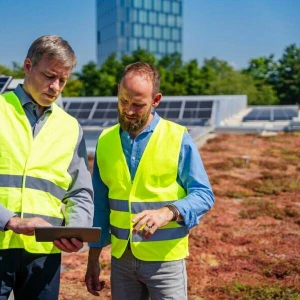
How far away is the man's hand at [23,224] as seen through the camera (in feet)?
7.47

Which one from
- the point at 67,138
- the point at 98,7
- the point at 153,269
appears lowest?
the point at 153,269

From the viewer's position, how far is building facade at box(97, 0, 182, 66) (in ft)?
354

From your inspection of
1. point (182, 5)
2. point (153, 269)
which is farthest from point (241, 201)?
point (182, 5)

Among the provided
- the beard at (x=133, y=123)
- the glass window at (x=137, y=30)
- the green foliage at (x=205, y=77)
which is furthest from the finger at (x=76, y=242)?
the glass window at (x=137, y=30)

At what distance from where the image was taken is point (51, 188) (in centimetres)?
248

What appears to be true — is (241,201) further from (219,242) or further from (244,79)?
(244,79)

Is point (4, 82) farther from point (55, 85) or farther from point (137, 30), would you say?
point (137, 30)

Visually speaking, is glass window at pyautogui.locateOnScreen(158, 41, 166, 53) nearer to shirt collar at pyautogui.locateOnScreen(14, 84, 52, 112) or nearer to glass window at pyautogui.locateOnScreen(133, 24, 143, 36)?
glass window at pyautogui.locateOnScreen(133, 24, 143, 36)

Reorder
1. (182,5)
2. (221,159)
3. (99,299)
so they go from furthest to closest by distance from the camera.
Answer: (182,5), (221,159), (99,299)

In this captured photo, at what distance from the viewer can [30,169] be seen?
2418 mm

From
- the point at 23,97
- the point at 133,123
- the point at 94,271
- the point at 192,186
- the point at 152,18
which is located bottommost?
the point at 94,271

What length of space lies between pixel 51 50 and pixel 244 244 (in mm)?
4925

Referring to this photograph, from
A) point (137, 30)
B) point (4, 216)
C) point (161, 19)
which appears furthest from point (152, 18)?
point (4, 216)

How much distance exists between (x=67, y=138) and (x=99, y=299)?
2.62 meters
